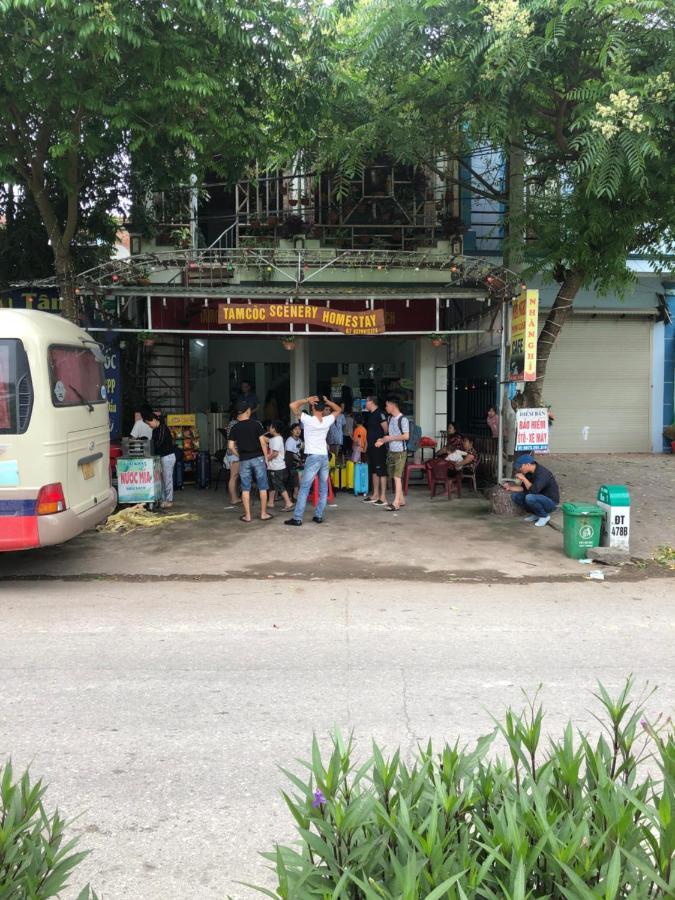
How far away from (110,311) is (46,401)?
6177 millimetres

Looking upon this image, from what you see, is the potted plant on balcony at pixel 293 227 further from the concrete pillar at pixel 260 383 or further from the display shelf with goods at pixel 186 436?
the concrete pillar at pixel 260 383

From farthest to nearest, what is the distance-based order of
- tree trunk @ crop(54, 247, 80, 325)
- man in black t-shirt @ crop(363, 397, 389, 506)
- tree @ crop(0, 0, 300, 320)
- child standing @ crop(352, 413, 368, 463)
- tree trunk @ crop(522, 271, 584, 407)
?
1. child standing @ crop(352, 413, 368, 463)
2. man in black t-shirt @ crop(363, 397, 389, 506)
3. tree trunk @ crop(522, 271, 584, 407)
4. tree trunk @ crop(54, 247, 80, 325)
5. tree @ crop(0, 0, 300, 320)

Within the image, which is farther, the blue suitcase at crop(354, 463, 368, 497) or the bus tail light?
the blue suitcase at crop(354, 463, 368, 497)

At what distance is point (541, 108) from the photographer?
382 inches

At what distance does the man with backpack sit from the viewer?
1137cm

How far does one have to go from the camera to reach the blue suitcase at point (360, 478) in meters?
13.3

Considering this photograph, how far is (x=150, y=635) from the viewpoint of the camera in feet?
19.2

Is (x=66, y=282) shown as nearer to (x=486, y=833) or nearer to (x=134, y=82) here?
(x=134, y=82)

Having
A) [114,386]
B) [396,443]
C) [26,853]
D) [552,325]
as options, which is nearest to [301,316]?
[396,443]

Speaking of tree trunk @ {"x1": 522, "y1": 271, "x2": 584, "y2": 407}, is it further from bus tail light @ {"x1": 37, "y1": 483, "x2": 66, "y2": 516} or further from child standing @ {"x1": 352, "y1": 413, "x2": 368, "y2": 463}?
bus tail light @ {"x1": 37, "y1": 483, "x2": 66, "y2": 516}

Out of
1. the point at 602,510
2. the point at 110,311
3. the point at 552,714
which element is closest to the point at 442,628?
the point at 552,714

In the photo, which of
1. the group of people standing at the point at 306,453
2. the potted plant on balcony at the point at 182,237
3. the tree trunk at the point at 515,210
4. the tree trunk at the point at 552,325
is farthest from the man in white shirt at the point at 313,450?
the potted plant on balcony at the point at 182,237

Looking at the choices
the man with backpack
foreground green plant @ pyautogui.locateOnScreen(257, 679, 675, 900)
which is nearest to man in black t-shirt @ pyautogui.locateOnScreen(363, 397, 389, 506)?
the man with backpack

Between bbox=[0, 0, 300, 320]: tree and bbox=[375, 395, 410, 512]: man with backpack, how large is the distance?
15.3 feet
